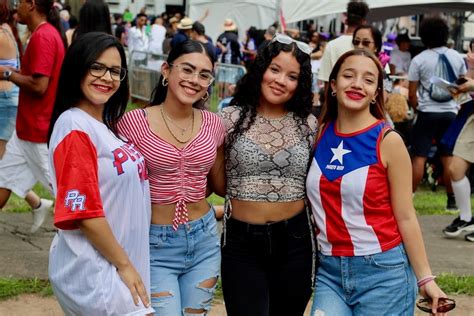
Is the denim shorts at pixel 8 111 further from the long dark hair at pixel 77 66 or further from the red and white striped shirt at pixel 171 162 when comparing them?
the long dark hair at pixel 77 66

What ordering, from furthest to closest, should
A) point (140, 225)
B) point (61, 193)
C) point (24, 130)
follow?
point (24, 130)
point (140, 225)
point (61, 193)

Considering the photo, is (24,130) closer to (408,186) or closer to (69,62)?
(69,62)

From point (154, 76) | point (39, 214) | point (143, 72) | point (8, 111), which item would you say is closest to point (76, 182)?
point (8, 111)

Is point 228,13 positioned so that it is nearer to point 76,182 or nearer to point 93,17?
point 93,17

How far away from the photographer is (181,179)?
3.76m

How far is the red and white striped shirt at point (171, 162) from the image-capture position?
3.70 m

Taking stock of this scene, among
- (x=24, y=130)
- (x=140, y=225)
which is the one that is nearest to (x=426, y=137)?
(x=24, y=130)

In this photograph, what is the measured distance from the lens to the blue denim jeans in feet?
12.1

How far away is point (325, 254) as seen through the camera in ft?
12.5

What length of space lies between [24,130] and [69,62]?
3.08m

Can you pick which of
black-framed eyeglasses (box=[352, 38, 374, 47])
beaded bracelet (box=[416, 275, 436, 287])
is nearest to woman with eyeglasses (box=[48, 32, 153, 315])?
beaded bracelet (box=[416, 275, 436, 287])

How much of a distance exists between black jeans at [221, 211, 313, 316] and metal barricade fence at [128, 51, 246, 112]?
10.0 metres

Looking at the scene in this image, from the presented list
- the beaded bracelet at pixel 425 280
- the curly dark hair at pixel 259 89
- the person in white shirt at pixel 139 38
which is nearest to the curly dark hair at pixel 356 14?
the curly dark hair at pixel 259 89

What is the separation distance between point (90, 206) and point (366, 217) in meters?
1.24
